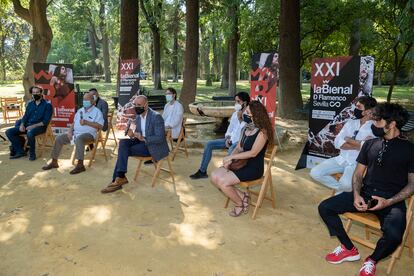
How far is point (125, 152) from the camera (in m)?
5.73

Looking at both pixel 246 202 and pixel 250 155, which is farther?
pixel 246 202

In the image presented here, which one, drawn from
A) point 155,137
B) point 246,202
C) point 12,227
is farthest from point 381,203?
point 12,227

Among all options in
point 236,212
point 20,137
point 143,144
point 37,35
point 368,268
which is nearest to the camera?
point 368,268

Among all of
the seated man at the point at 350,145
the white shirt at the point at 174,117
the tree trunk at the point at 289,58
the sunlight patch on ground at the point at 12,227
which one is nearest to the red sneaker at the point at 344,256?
the seated man at the point at 350,145

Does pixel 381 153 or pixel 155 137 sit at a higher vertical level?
pixel 381 153

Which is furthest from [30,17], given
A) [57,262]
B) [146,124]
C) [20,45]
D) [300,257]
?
[20,45]

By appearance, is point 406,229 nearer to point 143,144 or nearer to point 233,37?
point 143,144

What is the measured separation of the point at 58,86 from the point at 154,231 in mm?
5898

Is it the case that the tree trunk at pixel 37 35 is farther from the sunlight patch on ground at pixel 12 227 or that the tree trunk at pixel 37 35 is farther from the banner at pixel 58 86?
the sunlight patch on ground at pixel 12 227

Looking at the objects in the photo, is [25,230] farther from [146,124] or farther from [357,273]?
[357,273]

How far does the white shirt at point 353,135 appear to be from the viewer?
488 centimetres

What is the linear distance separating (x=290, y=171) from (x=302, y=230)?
2.55m

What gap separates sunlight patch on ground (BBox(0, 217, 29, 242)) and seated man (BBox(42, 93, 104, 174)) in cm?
215

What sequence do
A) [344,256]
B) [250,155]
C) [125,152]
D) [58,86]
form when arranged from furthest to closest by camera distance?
[58,86] → [125,152] → [250,155] → [344,256]
